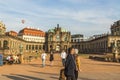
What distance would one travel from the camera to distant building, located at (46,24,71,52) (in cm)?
18400

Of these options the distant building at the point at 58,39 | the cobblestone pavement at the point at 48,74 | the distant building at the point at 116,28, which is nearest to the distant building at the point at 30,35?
the distant building at the point at 58,39

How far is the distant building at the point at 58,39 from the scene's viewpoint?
18400 cm

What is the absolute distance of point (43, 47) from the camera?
634 ft

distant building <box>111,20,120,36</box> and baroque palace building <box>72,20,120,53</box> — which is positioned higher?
distant building <box>111,20,120,36</box>

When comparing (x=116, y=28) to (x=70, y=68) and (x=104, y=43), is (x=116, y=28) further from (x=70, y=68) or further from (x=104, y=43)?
(x=70, y=68)

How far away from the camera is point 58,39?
18750 centimetres

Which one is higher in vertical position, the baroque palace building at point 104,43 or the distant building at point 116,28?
the distant building at point 116,28

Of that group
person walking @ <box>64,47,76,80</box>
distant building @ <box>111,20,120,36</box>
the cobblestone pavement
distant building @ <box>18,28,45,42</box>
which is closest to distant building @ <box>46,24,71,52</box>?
distant building @ <box>18,28,45,42</box>

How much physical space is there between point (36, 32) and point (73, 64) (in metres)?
187

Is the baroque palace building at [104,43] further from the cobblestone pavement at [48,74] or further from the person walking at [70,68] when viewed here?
the person walking at [70,68]

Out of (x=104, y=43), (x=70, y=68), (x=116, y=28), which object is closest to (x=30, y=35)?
(x=116, y=28)

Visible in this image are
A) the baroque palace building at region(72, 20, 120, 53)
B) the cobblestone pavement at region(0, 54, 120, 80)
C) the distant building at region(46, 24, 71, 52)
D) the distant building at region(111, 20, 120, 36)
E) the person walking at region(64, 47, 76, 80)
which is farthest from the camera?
the distant building at region(46, 24, 71, 52)

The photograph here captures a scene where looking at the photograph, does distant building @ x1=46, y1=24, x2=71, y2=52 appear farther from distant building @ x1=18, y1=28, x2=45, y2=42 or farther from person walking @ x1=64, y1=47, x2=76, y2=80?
person walking @ x1=64, y1=47, x2=76, y2=80

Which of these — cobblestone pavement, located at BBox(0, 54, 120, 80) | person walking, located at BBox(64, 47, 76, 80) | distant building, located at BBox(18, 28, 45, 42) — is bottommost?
cobblestone pavement, located at BBox(0, 54, 120, 80)
